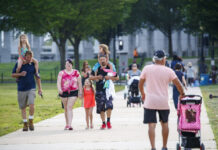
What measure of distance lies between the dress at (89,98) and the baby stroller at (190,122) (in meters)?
4.55

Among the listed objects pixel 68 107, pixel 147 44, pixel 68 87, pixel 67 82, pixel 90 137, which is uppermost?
pixel 147 44

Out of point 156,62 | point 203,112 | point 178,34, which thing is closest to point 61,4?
point 203,112

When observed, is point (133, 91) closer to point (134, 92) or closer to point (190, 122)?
point (134, 92)

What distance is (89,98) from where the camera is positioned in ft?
42.3

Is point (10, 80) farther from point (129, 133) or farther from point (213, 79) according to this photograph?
point (129, 133)

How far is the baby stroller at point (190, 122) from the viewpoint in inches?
333

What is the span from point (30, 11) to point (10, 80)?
52.5ft

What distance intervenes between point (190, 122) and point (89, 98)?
186 inches

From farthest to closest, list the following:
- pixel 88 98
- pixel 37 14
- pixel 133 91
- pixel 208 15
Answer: pixel 208 15 → pixel 37 14 → pixel 133 91 → pixel 88 98

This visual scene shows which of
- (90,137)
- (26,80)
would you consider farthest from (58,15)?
(90,137)

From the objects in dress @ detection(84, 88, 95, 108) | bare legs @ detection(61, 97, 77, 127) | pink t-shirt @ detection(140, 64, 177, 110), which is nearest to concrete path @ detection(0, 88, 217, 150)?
bare legs @ detection(61, 97, 77, 127)

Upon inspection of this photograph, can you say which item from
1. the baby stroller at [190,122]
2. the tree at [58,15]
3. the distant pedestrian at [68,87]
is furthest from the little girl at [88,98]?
the tree at [58,15]

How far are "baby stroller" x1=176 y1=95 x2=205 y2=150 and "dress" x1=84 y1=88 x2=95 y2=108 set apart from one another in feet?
14.9

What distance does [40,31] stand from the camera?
42812 millimetres
